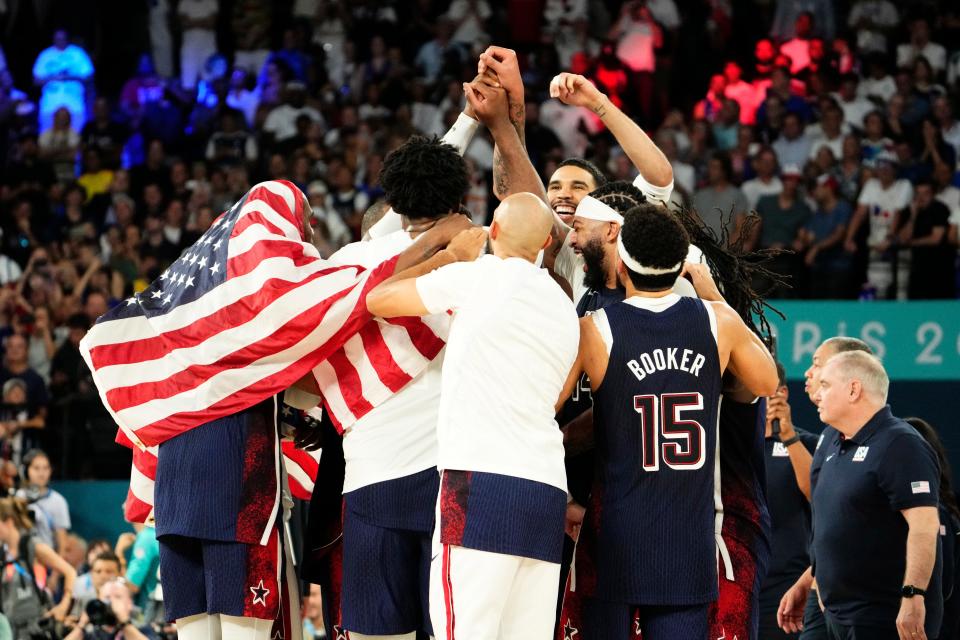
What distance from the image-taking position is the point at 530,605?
466cm

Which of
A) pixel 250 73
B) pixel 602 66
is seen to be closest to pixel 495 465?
pixel 602 66

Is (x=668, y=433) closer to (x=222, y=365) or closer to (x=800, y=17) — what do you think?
(x=222, y=365)

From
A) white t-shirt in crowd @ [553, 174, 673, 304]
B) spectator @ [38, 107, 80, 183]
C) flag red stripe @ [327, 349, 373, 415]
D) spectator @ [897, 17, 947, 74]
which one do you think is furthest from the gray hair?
spectator @ [38, 107, 80, 183]

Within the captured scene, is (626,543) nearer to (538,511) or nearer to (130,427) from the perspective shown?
(538,511)

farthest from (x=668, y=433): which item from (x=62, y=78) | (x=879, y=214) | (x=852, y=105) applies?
(x=62, y=78)

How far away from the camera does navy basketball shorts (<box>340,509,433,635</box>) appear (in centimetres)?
516

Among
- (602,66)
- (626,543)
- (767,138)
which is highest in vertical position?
(602,66)

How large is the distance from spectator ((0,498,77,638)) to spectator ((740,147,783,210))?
23.6ft

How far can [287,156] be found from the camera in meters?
15.1

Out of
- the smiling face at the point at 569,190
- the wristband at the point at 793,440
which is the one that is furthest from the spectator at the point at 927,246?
the smiling face at the point at 569,190

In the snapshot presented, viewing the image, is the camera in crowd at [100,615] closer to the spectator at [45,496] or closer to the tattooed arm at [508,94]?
the spectator at [45,496]

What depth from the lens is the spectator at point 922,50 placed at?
14.9m

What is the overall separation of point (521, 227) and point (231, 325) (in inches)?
48.7

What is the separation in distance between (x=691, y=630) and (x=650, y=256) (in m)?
1.32
